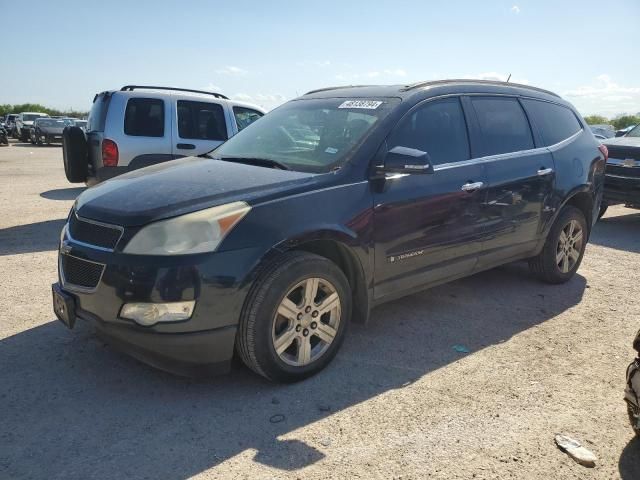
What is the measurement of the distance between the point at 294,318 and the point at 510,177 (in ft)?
7.70

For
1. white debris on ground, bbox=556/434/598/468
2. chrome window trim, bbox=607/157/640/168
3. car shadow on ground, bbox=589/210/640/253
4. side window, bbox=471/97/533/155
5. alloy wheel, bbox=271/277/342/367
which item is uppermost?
side window, bbox=471/97/533/155

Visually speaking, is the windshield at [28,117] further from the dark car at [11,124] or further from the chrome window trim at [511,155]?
the chrome window trim at [511,155]

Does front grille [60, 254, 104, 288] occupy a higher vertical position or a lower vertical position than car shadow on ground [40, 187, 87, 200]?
higher

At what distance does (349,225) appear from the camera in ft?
11.0

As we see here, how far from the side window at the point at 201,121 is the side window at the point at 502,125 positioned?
506cm

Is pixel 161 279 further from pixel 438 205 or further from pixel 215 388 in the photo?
pixel 438 205

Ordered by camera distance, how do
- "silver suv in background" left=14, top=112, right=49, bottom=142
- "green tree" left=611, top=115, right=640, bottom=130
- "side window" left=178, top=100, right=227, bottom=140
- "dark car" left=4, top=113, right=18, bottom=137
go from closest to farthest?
"side window" left=178, top=100, right=227, bottom=140, "silver suv in background" left=14, top=112, right=49, bottom=142, "dark car" left=4, top=113, right=18, bottom=137, "green tree" left=611, top=115, right=640, bottom=130

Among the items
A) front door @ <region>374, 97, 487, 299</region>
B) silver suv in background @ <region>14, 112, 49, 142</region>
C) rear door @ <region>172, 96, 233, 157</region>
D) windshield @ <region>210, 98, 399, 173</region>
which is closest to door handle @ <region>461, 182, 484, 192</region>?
front door @ <region>374, 97, 487, 299</region>

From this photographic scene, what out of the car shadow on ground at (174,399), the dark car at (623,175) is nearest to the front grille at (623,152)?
the dark car at (623,175)

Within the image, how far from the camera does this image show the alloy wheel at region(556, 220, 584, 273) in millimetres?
5249

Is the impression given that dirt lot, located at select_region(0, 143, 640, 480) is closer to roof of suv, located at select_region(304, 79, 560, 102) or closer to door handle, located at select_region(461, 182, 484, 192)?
door handle, located at select_region(461, 182, 484, 192)

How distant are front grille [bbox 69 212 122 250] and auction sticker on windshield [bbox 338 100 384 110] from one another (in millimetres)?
1938

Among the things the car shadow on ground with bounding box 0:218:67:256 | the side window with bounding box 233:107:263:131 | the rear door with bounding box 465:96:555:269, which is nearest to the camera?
the rear door with bounding box 465:96:555:269

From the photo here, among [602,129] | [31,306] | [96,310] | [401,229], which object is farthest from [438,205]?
[602,129]
